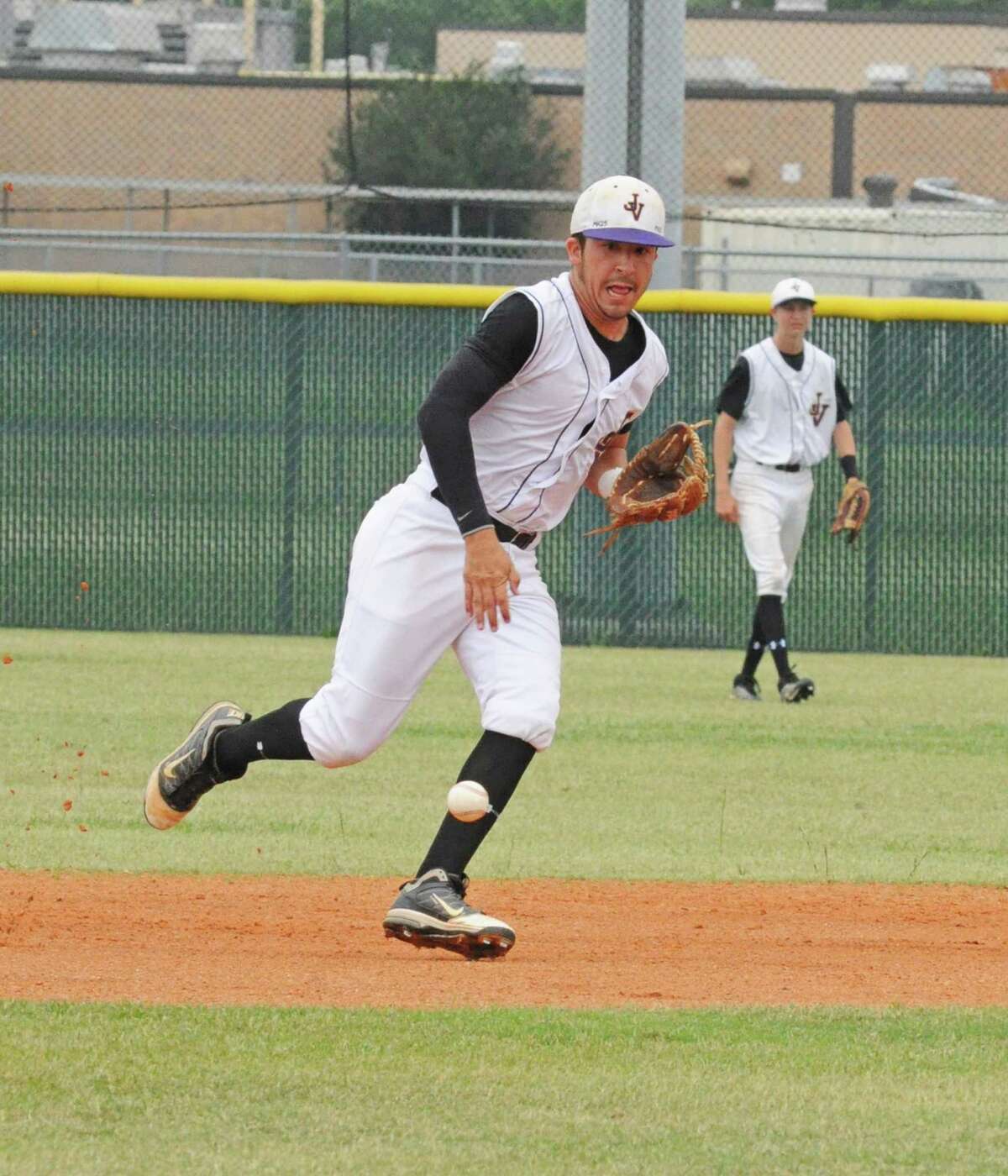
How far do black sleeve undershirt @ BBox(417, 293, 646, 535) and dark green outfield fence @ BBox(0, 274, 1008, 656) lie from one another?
24.7 feet

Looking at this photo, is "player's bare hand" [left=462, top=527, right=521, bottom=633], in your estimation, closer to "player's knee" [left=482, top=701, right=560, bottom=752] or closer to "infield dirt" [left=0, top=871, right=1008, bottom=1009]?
Result: "player's knee" [left=482, top=701, right=560, bottom=752]

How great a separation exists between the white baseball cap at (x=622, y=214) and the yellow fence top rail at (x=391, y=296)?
738 centimetres

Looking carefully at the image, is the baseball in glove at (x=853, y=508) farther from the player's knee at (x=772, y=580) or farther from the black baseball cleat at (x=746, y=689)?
the black baseball cleat at (x=746, y=689)

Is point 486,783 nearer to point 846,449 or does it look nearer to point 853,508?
point 853,508

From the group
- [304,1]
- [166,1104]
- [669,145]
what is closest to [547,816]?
[166,1104]

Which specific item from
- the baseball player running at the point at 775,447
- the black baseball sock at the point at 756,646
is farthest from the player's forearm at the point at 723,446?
the black baseball sock at the point at 756,646

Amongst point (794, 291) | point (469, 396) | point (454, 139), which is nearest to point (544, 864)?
point (469, 396)

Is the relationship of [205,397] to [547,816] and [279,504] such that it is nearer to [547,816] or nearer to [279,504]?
[279,504]

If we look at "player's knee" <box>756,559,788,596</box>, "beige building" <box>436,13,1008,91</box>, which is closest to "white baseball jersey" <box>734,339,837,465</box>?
"player's knee" <box>756,559,788,596</box>

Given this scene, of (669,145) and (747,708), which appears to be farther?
(669,145)

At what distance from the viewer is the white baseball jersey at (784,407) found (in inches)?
417

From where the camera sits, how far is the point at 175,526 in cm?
1270

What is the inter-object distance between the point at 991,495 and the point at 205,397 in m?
4.50

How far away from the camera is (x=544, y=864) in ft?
22.2
